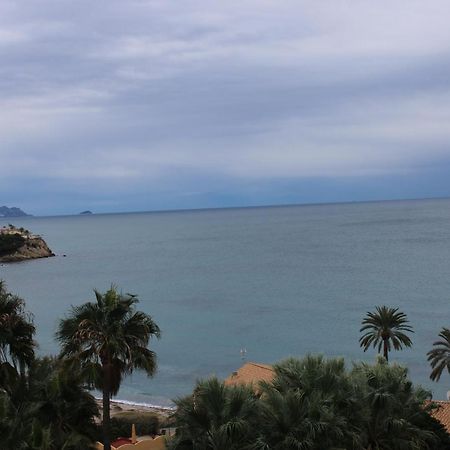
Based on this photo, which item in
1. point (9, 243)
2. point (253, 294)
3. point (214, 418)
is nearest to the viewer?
point (214, 418)

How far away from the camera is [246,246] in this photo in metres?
166

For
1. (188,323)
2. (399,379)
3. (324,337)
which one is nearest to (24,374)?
(399,379)

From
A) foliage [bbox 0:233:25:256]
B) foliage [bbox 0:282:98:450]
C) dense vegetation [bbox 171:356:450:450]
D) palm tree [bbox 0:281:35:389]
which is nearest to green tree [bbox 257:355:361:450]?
dense vegetation [bbox 171:356:450:450]

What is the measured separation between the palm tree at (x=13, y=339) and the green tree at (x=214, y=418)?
397 cm

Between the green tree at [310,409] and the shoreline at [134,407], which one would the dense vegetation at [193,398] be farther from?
the shoreline at [134,407]

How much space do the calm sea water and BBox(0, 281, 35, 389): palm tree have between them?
28.3 meters

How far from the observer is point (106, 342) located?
16.4 m

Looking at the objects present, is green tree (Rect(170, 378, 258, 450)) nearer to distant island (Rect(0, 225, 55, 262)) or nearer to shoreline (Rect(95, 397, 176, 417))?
shoreline (Rect(95, 397, 176, 417))

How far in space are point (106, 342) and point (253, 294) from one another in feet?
234

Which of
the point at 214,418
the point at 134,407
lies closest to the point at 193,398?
the point at 214,418

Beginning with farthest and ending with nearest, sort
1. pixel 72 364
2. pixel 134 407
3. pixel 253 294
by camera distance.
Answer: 1. pixel 253 294
2. pixel 134 407
3. pixel 72 364

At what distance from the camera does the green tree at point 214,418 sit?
49.1ft

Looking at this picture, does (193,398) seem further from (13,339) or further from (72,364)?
(13,339)

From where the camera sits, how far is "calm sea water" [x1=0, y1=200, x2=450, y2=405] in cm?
5391
